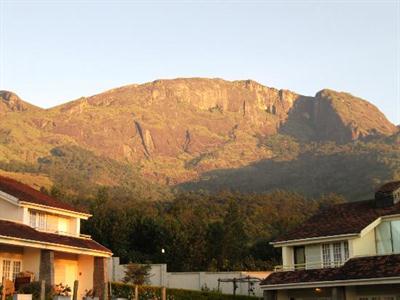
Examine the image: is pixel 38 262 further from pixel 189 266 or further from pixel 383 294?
pixel 189 266

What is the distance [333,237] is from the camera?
41844 mm

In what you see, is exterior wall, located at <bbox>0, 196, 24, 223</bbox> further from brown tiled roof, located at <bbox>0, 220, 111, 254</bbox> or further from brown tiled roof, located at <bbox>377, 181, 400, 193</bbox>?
brown tiled roof, located at <bbox>377, 181, 400, 193</bbox>

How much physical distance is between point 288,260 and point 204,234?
32.3m

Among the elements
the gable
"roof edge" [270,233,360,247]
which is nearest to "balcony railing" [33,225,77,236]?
the gable

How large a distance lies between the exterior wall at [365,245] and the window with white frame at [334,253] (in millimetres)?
637

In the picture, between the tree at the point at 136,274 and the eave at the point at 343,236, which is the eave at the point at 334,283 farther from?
the tree at the point at 136,274

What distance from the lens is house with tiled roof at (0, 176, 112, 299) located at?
129 ft

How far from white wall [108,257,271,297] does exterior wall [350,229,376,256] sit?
44.2 feet

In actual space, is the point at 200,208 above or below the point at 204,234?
above

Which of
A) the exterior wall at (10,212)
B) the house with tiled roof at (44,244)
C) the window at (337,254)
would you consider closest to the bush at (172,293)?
the house with tiled roof at (44,244)

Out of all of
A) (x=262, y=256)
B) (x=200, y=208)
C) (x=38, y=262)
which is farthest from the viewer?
(x=200, y=208)

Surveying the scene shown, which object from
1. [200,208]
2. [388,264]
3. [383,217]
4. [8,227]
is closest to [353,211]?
[383,217]

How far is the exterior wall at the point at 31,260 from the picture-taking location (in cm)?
4025

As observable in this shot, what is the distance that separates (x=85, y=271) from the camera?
45.3 metres
